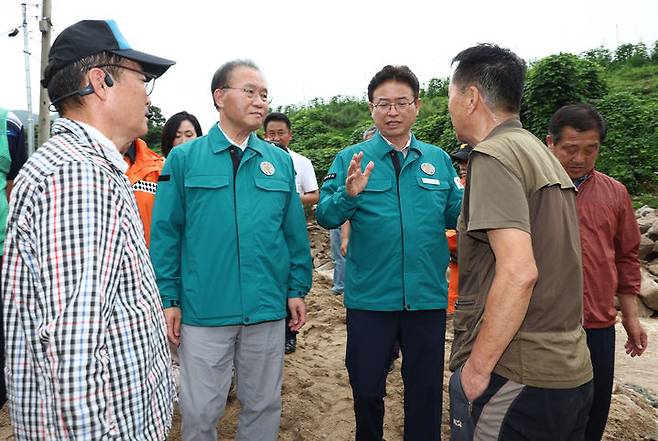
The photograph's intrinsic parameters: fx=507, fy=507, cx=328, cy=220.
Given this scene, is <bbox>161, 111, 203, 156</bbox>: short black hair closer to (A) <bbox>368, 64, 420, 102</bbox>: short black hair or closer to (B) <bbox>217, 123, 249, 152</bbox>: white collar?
(B) <bbox>217, 123, 249, 152</bbox>: white collar

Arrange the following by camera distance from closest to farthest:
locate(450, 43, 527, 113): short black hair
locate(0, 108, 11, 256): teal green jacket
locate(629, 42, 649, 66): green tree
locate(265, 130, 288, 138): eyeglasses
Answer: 1. locate(450, 43, 527, 113): short black hair
2. locate(0, 108, 11, 256): teal green jacket
3. locate(265, 130, 288, 138): eyeglasses
4. locate(629, 42, 649, 66): green tree

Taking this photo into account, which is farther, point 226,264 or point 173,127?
point 173,127

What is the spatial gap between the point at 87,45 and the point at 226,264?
127cm

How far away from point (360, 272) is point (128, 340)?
5.53 feet

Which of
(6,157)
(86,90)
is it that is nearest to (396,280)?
(86,90)

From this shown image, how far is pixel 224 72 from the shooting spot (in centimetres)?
274

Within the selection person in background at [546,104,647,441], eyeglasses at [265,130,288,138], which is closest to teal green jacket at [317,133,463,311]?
person in background at [546,104,647,441]

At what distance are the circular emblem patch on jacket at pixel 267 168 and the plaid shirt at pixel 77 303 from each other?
1.22 m

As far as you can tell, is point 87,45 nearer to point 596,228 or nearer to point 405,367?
point 405,367

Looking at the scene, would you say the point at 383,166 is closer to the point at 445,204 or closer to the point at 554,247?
the point at 445,204

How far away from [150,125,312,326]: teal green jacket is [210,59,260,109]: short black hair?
32cm

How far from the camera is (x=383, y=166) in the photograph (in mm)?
2934

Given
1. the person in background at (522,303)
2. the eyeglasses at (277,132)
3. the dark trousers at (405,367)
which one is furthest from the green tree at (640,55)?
the person in background at (522,303)

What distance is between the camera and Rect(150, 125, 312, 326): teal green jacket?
8.23 ft
